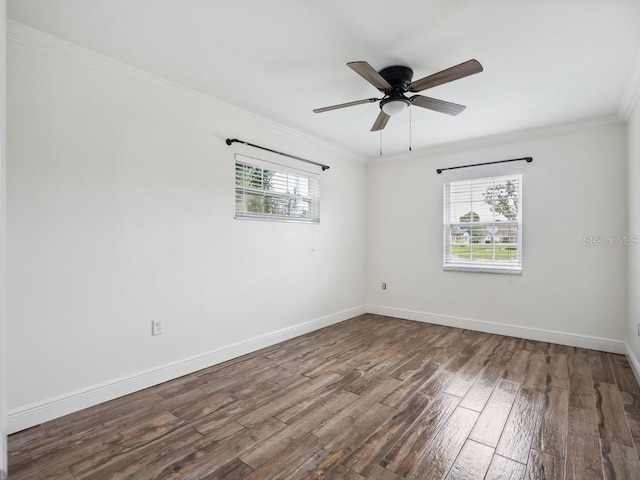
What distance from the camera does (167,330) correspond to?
112 inches

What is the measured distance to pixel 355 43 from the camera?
2.25 meters

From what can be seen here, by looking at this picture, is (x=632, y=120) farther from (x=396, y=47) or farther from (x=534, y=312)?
(x=396, y=47)

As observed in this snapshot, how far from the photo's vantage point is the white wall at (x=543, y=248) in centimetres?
354

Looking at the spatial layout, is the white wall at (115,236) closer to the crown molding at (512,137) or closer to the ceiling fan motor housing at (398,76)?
the ceiling fan motor housing at (398,76)

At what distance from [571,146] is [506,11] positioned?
99.0 inches

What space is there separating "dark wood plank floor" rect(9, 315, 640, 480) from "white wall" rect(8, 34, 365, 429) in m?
0.35

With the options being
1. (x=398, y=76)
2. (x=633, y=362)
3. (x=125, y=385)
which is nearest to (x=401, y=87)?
(x=398, y=76)

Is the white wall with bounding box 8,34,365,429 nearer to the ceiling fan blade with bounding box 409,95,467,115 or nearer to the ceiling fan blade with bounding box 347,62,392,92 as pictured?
A: the ceiling fan blade with bounding box 347,62,392,92

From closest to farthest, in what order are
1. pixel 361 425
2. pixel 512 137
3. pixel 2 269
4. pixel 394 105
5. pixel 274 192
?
1. pixel 2 269
2. pixel 361 425
3. pixel 394 105
4. pixel 274 192
5. pixel 512 137

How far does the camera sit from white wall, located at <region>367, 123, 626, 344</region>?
3543 mm

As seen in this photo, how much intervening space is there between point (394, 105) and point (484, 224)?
2.44 metres

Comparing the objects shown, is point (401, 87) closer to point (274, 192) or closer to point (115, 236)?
point (274, 192)

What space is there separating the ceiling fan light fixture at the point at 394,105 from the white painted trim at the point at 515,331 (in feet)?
9.99

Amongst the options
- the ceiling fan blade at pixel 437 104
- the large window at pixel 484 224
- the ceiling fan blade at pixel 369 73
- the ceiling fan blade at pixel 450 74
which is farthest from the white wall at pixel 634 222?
the ceiling fan blade at pixel 369 73
